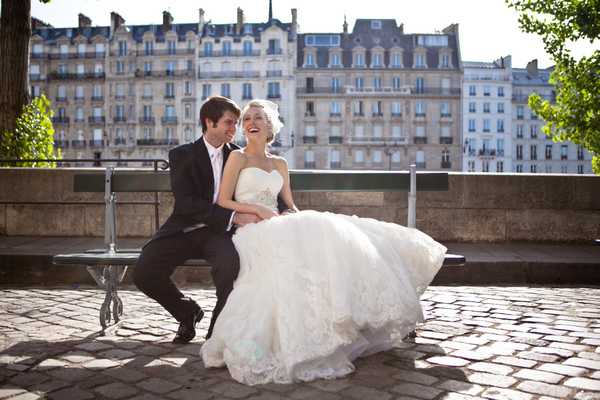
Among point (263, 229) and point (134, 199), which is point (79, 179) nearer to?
point (263, 229)

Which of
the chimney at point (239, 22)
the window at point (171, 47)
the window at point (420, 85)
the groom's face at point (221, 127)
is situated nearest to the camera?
the groom's face at point (221, 127)

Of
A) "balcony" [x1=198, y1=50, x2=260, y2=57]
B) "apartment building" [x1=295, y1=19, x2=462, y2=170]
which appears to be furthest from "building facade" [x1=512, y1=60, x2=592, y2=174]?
"balcony" [x1=198, y1=50, x2=260, y2=57]

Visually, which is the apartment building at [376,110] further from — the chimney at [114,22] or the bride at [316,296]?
the bride at [316,296]

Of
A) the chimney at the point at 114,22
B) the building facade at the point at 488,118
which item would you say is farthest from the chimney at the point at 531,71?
the chimney at the point at 114,22

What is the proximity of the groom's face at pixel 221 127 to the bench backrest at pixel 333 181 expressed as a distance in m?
0.93

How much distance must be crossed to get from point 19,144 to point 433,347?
8.27m

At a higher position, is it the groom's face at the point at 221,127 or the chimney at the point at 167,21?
the chimney at the point at 167,21

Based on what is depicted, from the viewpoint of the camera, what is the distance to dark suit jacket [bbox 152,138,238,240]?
4.31 metres

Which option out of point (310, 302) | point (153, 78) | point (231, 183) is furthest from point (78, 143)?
point (310, 302)

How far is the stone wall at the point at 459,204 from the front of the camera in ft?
27.6

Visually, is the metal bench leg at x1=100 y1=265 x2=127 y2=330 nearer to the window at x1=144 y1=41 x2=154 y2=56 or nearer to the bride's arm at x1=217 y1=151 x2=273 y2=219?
the bride's arm at x1=217 y1=151 x2=273 y2=219

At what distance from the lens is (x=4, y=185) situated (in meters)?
8.60

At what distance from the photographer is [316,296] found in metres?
3.47

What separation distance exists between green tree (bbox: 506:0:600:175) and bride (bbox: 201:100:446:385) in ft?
45.6
